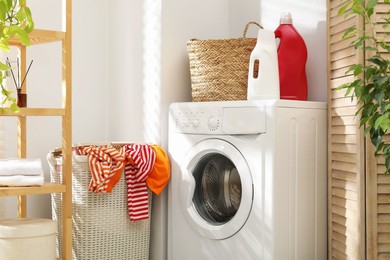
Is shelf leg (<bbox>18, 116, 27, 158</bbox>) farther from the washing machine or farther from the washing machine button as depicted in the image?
the washing machine button

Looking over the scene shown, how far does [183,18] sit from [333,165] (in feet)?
3.65

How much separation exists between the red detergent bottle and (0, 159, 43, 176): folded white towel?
1178mm

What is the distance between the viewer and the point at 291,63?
2.85 meters

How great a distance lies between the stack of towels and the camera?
251 cm

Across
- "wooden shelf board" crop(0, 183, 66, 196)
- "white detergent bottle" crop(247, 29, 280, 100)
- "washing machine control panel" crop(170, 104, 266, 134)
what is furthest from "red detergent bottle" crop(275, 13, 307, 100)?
"wooden shelf board" crop(0, 183, 66, 196)

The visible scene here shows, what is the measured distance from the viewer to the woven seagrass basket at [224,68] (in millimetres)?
2881

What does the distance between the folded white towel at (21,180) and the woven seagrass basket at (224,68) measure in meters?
0.89

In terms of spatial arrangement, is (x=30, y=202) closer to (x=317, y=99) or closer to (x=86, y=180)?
(x=86, y=180)

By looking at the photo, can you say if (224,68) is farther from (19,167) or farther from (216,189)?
(19,167)

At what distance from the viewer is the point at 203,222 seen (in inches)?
110

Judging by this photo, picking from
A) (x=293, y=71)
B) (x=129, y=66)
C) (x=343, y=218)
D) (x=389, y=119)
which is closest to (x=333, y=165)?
(x=343, y=218)

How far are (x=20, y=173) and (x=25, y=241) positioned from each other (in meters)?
0.29

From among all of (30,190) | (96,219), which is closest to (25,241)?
(30,190)

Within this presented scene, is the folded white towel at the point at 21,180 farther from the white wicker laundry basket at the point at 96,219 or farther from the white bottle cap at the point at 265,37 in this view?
the white bottle cap at the point at 265,37
